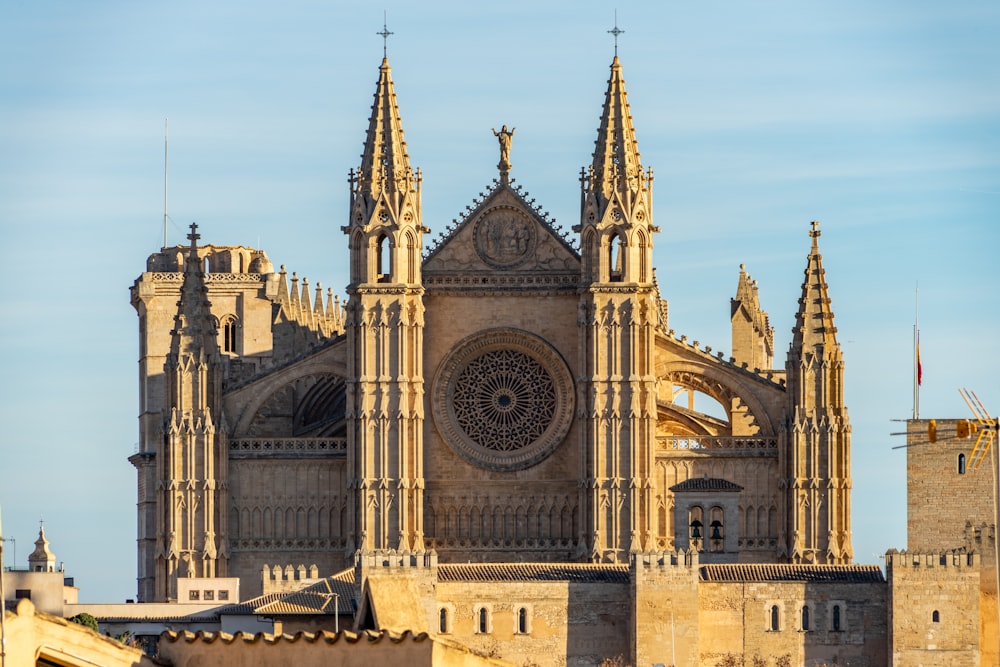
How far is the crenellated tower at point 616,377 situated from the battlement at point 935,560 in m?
9.93

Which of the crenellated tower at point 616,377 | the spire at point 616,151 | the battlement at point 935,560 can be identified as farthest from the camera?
the spire at point 616,151

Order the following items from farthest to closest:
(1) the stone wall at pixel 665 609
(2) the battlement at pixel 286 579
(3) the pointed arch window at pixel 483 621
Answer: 1. (2) the battlement at pixel 286 579
2. (3) the pointed arch window at pixel 483 621
3. (1) the stone wall at pixel 665 609

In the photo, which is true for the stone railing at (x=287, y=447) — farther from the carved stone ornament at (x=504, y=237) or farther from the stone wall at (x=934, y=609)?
the stone wall at (x=934, y=609)

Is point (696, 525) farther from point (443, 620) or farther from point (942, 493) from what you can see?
point (443, 620)

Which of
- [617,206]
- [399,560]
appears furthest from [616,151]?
[399,560]

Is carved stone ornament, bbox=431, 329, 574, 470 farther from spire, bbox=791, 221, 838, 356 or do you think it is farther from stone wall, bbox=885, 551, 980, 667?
stone wall, bbox=885, 551, 980, 667

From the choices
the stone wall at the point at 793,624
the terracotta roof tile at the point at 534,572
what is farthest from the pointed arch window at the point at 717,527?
the stone wall at the point at 793,624

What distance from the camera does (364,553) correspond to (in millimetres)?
114250

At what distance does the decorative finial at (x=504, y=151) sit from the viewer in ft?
395

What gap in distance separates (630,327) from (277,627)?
2237cm

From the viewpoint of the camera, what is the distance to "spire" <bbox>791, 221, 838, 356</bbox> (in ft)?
392

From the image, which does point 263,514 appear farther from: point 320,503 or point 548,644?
point 548,644

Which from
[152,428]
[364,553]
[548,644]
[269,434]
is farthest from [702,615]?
[152,428]

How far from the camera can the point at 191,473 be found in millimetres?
118688
